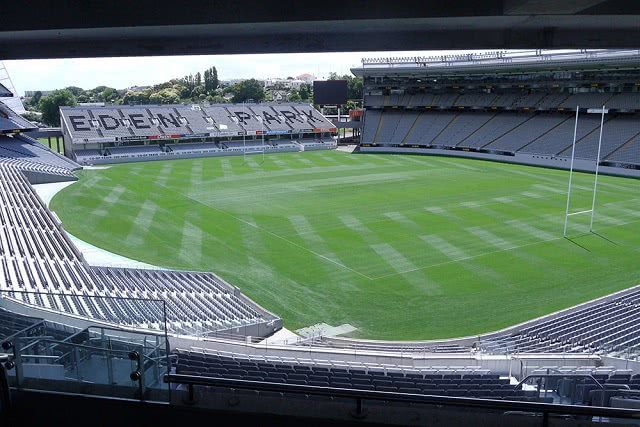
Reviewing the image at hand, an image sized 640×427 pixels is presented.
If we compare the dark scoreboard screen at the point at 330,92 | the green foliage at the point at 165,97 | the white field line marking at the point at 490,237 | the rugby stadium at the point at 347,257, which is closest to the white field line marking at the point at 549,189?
the rugby stadium at the point at 347,257

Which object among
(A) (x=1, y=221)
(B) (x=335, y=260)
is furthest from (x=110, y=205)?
(B) (x=335, y=260)

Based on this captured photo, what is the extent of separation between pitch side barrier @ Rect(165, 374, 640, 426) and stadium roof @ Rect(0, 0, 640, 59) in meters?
2.87

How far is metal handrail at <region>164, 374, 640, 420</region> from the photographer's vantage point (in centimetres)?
302

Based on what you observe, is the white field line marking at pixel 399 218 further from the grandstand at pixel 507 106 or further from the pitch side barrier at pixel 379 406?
the pitch side barrier at pixel 379 406

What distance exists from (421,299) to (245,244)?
8.64m

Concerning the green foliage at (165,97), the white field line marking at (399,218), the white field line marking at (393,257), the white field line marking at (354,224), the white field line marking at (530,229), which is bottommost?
the white field line marking at (393,257)

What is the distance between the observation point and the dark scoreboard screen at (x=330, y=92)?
64562 mm

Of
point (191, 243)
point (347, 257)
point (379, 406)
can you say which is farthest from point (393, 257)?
point (379, 406)

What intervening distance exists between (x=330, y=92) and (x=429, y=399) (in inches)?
2495

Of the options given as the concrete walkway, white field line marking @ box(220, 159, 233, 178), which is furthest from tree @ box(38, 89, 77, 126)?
the concrete walkway

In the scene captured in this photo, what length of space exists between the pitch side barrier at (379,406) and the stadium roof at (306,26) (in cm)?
287

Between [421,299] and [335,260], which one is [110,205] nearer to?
[335,260]

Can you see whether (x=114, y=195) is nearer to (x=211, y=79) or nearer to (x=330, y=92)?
(x=330, y=92)

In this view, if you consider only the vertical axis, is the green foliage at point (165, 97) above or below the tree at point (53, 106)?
above
